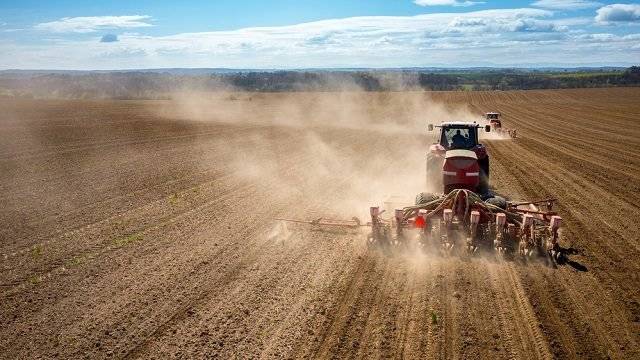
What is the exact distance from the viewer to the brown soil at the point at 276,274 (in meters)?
6.36

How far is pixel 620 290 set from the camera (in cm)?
769

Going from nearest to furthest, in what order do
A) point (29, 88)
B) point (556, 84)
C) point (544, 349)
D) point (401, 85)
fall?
point (544, 349) < point (401, 85) < point (29, 88) < point (556, 84)

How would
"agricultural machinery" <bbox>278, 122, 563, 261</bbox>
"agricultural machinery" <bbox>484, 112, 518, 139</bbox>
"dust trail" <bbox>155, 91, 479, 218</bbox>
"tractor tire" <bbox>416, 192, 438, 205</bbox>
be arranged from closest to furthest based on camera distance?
"agricultural machinery" <bbox>278, 122, 563, 261</bbox>, "tractor tire" <bbox>416, 192, 438, 205</bbox>, "dust trail" <bbox>155, 91, 479, 218</bbox>, "agricultural machinery" <bbox>484, 112, 518, 139</bbox>

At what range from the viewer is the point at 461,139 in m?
12.6

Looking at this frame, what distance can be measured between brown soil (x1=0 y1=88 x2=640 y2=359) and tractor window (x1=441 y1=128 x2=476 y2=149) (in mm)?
2883

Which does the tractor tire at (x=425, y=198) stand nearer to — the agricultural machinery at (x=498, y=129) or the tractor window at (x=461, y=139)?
the tractor window at (x=461, y=139)

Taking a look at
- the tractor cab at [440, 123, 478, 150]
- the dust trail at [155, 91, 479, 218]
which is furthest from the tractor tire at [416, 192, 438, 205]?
the tractor cab at [440, 123, 478, 150]

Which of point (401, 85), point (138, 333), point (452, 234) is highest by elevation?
point (401, 85)

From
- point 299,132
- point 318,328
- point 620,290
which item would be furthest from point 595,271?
point 299,132

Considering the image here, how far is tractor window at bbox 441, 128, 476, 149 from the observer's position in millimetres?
12500

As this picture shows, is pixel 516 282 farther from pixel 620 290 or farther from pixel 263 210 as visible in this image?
pixel 263 210

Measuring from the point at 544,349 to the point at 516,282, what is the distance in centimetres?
203

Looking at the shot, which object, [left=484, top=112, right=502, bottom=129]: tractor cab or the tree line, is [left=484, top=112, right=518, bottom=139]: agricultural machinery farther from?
the tree line

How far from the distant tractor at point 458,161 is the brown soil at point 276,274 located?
219 centimetres
